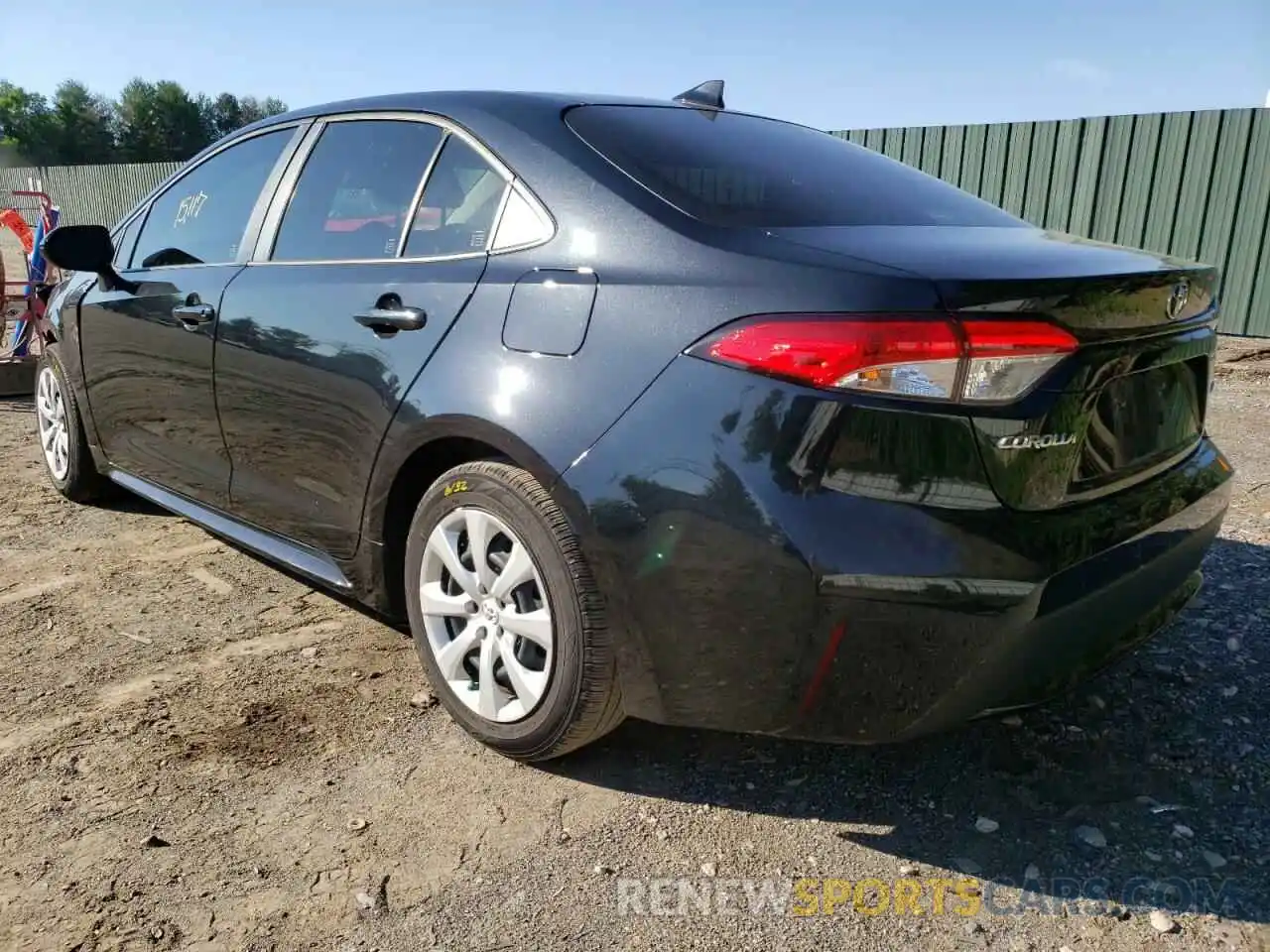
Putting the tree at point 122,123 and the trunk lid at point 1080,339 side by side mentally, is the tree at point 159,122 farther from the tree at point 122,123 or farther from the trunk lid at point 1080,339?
the trunk lid at point 1080,339

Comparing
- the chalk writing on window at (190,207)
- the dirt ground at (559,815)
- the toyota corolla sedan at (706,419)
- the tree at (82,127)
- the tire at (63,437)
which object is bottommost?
the dirt ground at (559,815)

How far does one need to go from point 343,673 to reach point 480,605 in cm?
78

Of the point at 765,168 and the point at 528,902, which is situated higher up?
the point at 765,168

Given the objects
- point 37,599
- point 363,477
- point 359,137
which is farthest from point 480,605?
point 37,599

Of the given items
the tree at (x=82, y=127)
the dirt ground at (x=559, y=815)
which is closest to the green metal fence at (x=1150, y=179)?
the dirt ground at (x=559, y=815)

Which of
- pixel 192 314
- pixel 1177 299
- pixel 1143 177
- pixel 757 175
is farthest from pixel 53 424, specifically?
pixel 1143 177

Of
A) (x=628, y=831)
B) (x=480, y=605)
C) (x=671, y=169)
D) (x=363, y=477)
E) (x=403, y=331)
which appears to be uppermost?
(x=671, y=169)

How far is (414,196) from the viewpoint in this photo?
266 centimetres

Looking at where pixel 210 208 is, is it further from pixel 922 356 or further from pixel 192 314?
pixel 922 356

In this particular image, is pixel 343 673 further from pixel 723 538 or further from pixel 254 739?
pixel 723 538

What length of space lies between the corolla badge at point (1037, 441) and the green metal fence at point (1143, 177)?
29.3 feet

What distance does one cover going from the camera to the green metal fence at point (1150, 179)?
9.08 meters

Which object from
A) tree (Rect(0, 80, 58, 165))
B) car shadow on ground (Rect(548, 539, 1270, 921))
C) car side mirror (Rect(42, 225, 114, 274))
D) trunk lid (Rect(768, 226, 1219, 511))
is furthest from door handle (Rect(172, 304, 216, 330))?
tree (Rect(0, 80, 58, 165))

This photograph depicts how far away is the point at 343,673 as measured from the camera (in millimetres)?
2904
